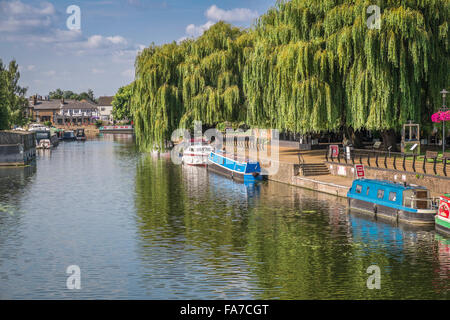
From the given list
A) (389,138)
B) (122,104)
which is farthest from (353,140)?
(122,104)

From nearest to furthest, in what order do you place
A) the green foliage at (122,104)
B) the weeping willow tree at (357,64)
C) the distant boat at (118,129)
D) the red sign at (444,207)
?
the red sign at (444,207), the weeping willow tree at (357,64), the distant boat at (118,129), the green foliage at (122,104)

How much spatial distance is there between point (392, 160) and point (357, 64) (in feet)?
22.1

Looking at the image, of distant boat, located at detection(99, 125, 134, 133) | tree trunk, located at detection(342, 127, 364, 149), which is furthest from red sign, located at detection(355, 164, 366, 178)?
distant boat, located at detection(99, 125, 134, 133)

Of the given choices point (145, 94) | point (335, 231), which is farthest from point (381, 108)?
point (145, 94)

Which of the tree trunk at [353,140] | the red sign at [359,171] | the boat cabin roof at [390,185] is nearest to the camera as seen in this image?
the boat cabin roof at [390,185]

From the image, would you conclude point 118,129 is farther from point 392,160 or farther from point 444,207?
point 444,207

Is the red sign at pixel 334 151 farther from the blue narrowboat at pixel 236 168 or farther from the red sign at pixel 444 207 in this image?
the red sign at pixel 444 207

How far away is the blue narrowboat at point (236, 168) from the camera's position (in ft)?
151

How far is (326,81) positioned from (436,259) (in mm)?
20727

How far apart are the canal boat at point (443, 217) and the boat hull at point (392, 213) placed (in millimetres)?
1016

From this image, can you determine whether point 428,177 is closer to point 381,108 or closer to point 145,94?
point 381,108

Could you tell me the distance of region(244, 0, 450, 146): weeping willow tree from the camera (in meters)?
37.6

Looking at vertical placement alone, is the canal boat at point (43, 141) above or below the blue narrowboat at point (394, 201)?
above

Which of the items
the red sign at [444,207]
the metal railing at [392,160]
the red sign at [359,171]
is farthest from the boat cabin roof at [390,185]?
the metal railing at [392,160]
